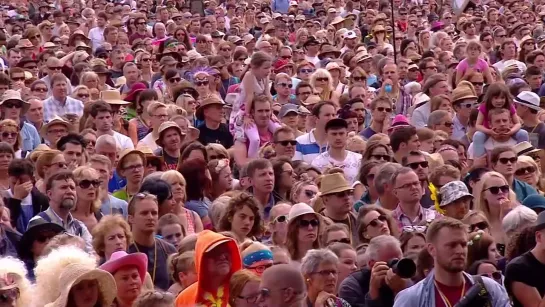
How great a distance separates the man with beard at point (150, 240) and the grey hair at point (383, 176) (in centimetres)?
175

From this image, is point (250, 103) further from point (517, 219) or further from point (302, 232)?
point (517, 219)

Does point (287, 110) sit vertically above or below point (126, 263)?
below

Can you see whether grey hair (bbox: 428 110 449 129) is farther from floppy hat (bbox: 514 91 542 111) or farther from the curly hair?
the curly hair

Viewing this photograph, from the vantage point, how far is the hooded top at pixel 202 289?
301 inches

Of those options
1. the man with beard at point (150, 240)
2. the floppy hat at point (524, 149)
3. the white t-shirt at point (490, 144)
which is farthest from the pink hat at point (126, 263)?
the white t-shirt at point (490, 144)

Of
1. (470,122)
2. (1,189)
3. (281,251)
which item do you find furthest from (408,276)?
(470,122)

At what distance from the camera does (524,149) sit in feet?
39.2

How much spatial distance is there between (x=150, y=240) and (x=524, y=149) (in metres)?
4.07

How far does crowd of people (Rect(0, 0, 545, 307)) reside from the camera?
7559 mm

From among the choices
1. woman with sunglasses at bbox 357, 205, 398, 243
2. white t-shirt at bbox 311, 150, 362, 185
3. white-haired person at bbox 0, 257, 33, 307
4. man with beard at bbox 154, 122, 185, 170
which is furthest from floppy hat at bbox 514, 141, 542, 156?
white-haired person at bbox 0, 257, 33, 307

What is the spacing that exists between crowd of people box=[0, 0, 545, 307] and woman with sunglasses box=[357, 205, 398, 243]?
0.05 ft

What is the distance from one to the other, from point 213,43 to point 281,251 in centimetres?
1289

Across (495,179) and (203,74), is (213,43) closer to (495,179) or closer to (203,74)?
(203,74)

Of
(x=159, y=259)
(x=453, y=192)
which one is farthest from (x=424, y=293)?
(x=453, y=192)
